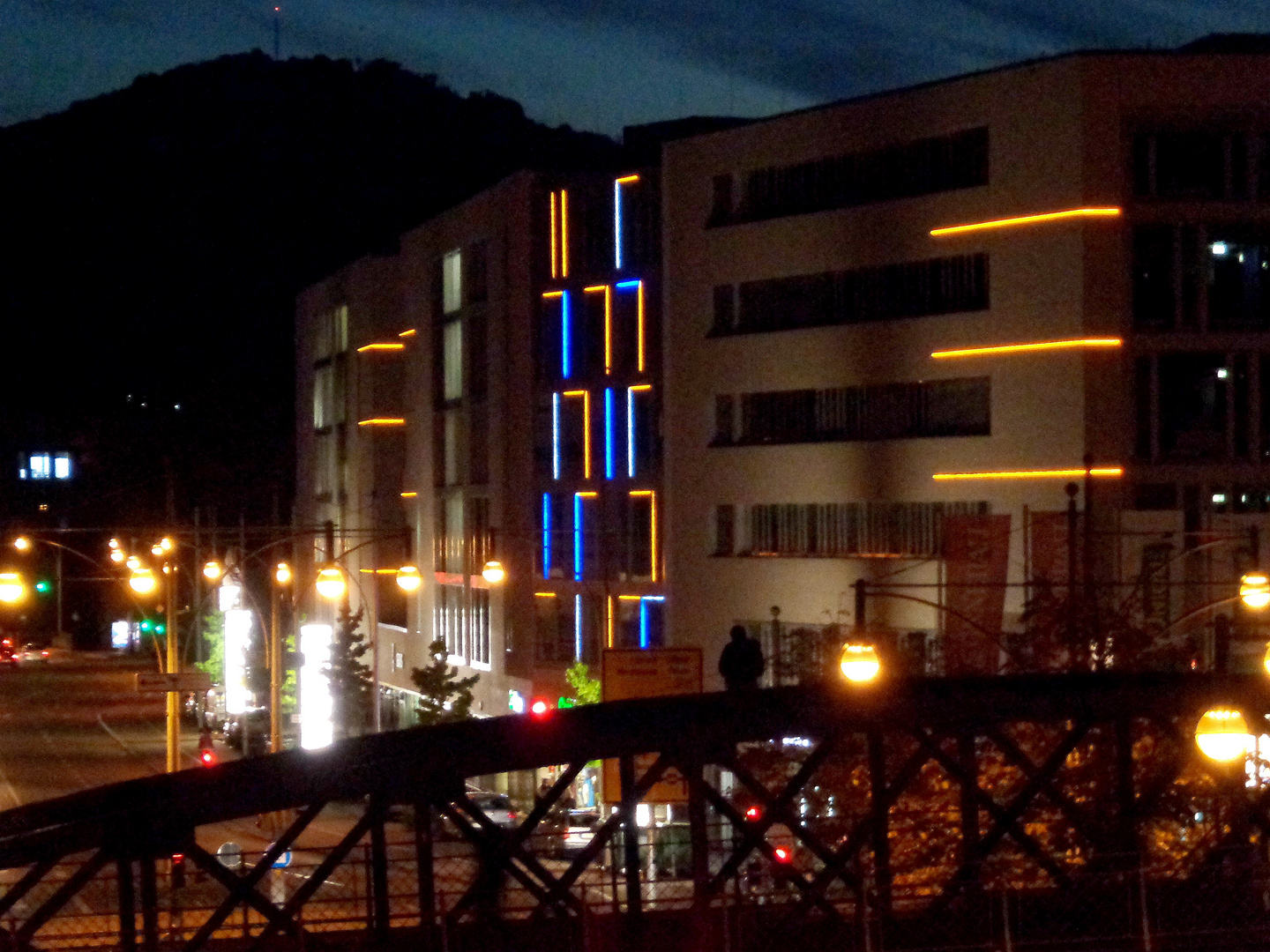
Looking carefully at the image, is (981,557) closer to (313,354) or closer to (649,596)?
(649,596)

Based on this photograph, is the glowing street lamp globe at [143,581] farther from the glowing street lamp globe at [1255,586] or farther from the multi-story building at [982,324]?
the glowing street lamp globe at [1255,586]

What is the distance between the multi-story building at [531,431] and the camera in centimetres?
5494

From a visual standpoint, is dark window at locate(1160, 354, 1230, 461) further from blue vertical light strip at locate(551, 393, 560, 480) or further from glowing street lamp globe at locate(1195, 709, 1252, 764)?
glowing street lamp globe at locate(1195, 709, 1252, 764)

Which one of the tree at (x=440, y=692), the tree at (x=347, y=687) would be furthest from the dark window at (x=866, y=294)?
the tree at (x=347, y=687)

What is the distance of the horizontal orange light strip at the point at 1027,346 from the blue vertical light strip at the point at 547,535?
15434 mm

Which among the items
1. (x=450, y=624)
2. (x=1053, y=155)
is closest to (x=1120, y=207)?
(x=1053, y=155)

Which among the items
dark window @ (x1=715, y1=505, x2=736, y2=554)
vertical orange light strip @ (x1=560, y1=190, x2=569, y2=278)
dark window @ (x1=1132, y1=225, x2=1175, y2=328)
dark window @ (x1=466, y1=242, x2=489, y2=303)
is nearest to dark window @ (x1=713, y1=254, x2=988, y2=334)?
dark window @ (x1=1132, y1=225, x2=1175, y2=328)

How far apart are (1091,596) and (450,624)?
4074 centimetres

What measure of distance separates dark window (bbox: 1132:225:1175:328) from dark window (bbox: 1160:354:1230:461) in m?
0.93

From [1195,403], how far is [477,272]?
26.0 m

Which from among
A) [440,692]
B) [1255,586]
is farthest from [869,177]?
[1255,586]

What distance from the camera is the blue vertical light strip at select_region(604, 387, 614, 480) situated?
55656 millimetres

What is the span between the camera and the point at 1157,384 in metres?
44.1

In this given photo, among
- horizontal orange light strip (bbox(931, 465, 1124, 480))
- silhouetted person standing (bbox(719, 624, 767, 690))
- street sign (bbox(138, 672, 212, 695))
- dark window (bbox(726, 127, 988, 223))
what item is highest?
dark window (bbox(726, 127, 988, 223))
